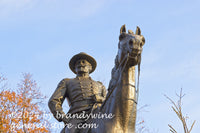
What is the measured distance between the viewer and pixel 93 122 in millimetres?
7191

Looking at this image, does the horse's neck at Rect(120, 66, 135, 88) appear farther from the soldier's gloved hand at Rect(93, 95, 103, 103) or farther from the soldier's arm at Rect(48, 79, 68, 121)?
the soldier's arm at Rect(48, 79, 68, 121)

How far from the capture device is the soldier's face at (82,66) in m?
8.69

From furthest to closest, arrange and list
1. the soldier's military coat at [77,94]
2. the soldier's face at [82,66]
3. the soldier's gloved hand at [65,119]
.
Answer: the soldier's face at [82,66], the soldier's military coat at [77,94], the soldier's gloved hand at [65,119]

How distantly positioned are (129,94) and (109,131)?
0.70m

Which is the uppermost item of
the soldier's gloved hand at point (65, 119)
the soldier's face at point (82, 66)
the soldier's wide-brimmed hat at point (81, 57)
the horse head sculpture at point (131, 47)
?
the soldier's wide-brimmed hat at point (81, 57)

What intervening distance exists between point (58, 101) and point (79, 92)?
491 mm

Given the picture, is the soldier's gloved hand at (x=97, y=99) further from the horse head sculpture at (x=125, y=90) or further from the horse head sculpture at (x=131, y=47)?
the horse head sculpture at (x=131, y=47)

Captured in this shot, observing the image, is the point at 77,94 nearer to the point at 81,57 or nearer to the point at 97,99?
the point at 97,99

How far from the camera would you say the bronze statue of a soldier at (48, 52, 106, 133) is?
26.0 ft

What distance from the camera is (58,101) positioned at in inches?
322

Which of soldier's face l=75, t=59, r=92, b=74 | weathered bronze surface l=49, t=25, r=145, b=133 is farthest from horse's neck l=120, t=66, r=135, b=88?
soldier's face l=75, t=59, r=92, b=74

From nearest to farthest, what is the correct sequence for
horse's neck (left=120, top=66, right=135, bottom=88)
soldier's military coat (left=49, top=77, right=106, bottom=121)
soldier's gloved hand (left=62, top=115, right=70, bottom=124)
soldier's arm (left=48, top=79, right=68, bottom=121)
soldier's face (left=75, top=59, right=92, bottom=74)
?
horse's neck (left=120, top=66, right=135, bottom=88)
soldier's gloved hand (left=62, top=115, right=70, bottom=124)
soldier's arm (left=48, top=79, right=68, bottom=121)
soldier's military coat (left=49, top=77, right=106, bottom=121)
soldier's face (left=75, top=59, right=92, bottom=74)

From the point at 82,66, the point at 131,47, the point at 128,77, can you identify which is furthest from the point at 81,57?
the point at 131,47

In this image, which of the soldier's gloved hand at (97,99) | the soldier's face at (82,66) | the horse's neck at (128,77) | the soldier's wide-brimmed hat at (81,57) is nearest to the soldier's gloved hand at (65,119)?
the soldier's gloved hand at (97,99)
